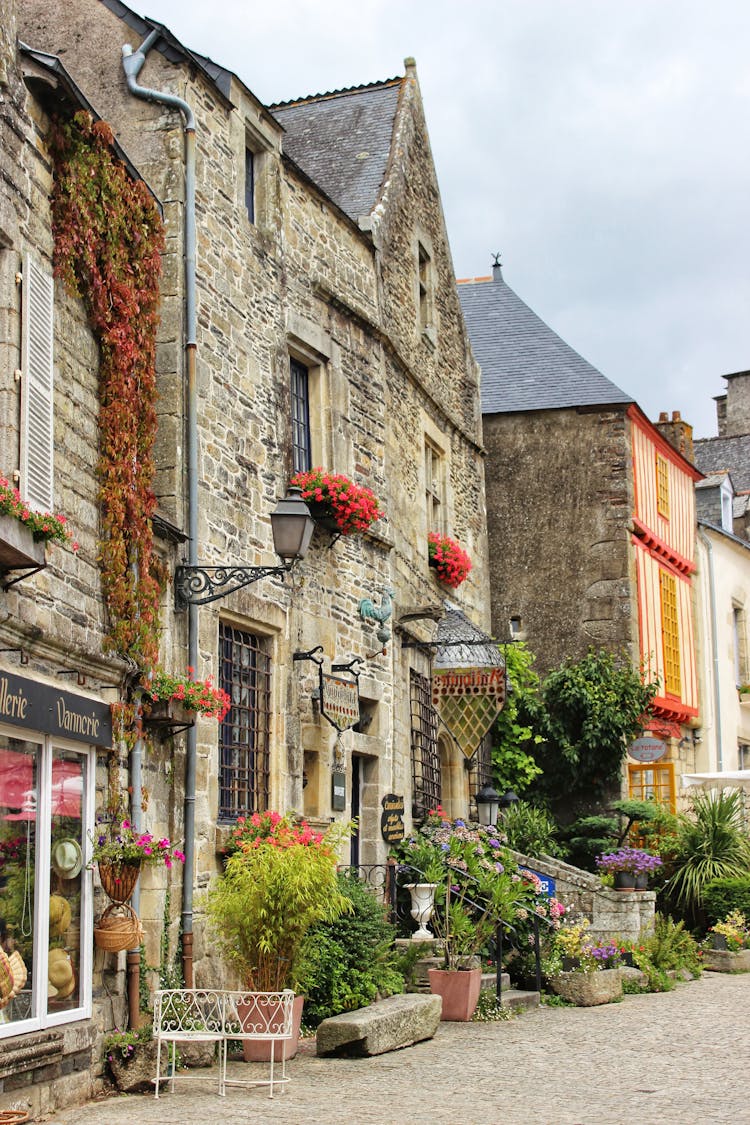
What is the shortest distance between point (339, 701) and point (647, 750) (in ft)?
21.3

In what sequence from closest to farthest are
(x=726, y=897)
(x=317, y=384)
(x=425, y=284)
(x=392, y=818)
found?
(x=317, y=384) < (x=392, y=818) < (x=726, y=897) < (x=425, y=284)

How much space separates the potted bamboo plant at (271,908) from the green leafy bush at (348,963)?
0.60m

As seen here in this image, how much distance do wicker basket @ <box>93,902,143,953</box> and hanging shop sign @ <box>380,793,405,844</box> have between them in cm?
479

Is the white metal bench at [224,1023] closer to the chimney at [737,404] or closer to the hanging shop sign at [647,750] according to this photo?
the hanging shop sign at [647,750]

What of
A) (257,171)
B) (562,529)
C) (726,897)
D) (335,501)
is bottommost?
(726,897)

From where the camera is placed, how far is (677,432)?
21.2 meters

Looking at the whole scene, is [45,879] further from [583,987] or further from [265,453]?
[583,987]

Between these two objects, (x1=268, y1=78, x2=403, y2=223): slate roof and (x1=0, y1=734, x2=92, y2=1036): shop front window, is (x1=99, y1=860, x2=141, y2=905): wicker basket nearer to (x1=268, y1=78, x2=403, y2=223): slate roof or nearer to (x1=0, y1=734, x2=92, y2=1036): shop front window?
(x1=0, y1=734, x2=92, y2=1036): shop front window

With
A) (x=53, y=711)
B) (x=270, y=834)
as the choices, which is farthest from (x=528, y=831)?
(x=53, y=711)

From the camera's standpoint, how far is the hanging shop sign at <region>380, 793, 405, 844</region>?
478 inches

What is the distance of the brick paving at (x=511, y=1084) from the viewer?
649 centimetres

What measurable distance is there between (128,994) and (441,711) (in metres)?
6.73

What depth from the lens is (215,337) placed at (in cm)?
977

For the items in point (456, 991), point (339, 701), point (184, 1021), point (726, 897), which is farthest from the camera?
point (726, 897)
